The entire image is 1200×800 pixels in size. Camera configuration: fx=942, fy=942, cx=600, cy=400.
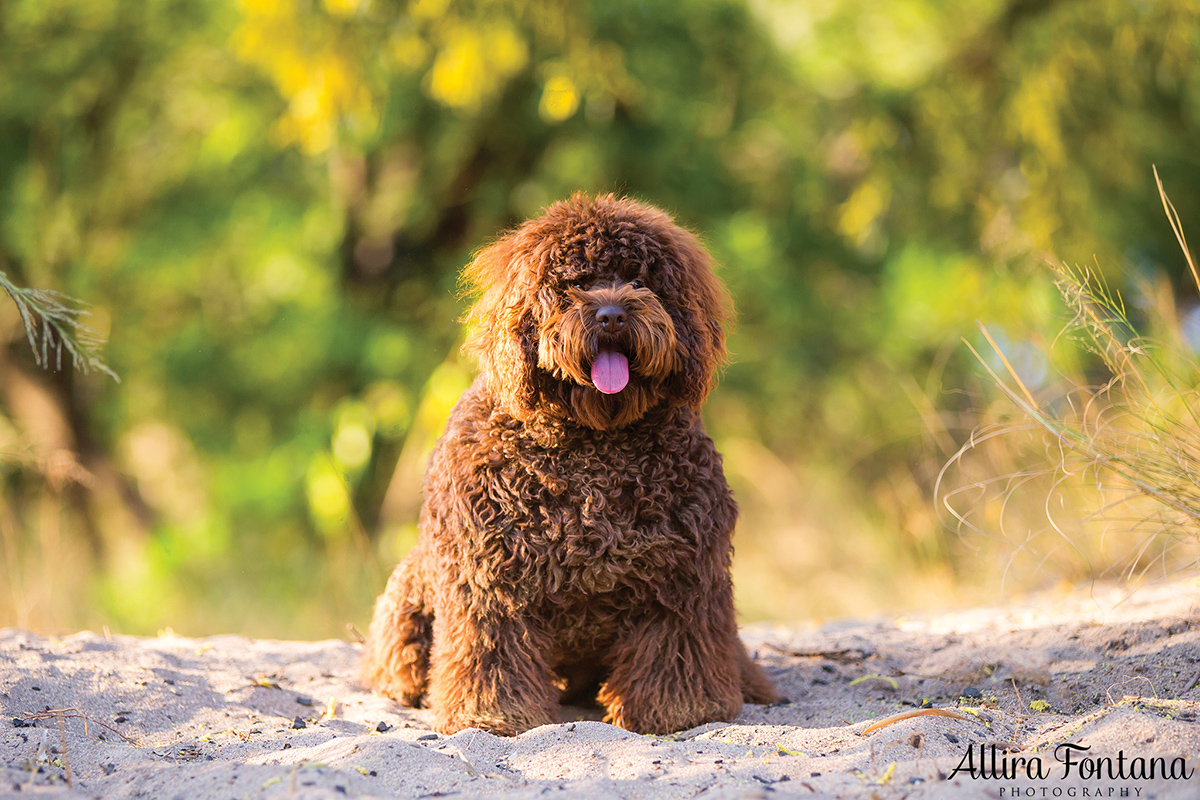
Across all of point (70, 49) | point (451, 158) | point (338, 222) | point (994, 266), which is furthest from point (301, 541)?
point (994, 266)

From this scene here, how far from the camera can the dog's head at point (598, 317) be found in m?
3.02

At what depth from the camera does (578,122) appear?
29.4 feet

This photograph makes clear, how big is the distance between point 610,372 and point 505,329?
0.44 meters

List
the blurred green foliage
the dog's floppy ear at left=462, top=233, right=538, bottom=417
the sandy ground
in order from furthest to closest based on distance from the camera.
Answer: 1. the blurred green foliage
2. the dog's floppy ear at left=462, top=233, right=538, bottom=417
3. the sandy ground

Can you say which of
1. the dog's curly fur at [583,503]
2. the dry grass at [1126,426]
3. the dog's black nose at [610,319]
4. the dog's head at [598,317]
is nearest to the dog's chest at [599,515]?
the dog's curly fur at [583,503]

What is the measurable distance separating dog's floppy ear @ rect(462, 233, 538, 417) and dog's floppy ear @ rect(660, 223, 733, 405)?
0.50m

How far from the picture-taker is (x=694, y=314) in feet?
10.8

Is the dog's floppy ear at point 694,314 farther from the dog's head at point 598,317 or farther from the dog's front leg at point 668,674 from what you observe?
the dog's front leg at point 668,674

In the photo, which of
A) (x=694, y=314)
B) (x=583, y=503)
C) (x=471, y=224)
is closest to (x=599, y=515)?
(x=583, y=503)

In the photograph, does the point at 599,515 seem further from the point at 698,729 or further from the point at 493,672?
the point at 698,729

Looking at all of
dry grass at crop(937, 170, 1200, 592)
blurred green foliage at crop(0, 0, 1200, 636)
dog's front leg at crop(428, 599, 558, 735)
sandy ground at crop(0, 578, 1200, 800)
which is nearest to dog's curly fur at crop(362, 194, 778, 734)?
dog's front leg at crop(428, 599, 558, 735)

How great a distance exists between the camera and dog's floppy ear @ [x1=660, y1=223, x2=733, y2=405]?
3.23m

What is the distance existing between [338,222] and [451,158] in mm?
1352

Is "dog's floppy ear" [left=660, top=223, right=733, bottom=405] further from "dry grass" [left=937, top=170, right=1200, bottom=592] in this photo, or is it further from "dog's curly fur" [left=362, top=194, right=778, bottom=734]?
"dry grass" [left=937, top=170, right=1200, bottom=592]
